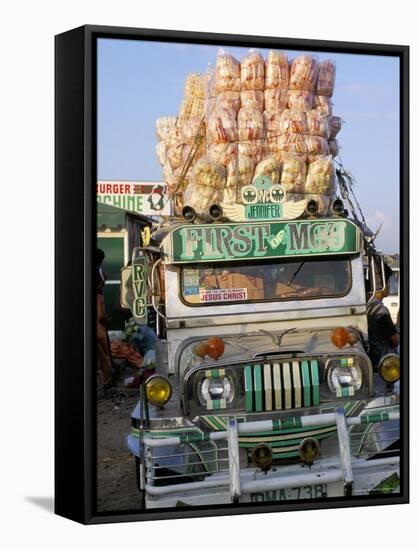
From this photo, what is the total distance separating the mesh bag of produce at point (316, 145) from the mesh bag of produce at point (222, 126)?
550 mm

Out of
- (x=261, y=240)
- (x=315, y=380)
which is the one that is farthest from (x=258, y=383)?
(x=261, y=240)

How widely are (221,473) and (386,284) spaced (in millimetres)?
1892

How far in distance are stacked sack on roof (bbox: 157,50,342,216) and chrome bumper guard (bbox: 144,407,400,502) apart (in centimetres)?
155

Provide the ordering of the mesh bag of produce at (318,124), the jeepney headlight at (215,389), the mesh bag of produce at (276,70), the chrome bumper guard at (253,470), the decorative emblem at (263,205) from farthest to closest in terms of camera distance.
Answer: the mesh bag of produce at (318,124) < the mesh bag of produce at (276,70) < the decorative emblem at (263,205) < the jeepney headlight at (215,389) < the chrome bumper guard at (253,470)

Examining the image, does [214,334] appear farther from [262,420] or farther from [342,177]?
[342,177]

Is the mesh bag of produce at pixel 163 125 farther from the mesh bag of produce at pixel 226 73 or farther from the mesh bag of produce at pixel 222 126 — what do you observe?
the mesh bag of produce at pixel 226 73

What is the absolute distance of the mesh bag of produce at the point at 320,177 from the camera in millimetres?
11094

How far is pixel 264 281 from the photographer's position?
11.0m

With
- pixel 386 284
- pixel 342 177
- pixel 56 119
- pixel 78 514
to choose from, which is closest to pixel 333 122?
pixel 342 177

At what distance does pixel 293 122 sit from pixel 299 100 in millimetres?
172

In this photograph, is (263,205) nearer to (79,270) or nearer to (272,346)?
(272,346)

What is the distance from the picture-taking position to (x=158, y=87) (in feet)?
34.8

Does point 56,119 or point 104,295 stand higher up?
point 56,119

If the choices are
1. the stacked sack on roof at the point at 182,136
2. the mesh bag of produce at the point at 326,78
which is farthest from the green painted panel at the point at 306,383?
the mesh bag of produce at the point at 326,78
